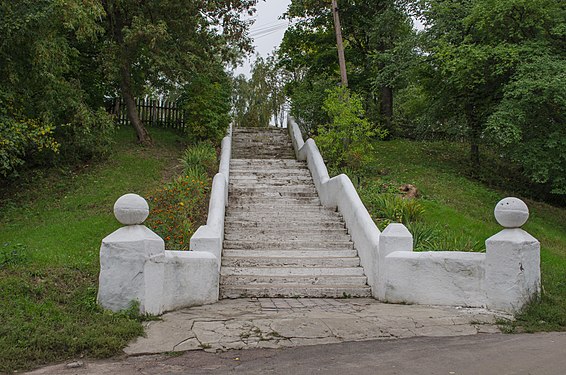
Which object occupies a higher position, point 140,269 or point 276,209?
point 276,209

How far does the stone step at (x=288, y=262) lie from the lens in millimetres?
8336

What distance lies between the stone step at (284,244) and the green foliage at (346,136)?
4.59m

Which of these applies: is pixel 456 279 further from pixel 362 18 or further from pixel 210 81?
pixel 362 18

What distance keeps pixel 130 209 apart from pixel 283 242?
386 cm

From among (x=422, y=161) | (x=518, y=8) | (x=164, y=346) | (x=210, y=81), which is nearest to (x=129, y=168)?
(x=210, y=81)

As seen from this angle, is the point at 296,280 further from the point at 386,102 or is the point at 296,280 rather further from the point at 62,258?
the point at 386,102

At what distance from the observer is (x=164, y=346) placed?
4.99m

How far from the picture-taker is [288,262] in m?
8.42

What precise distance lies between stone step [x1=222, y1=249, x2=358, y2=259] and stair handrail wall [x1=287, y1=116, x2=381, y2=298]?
276 millimetres

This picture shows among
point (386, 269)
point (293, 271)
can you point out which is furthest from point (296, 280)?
point (386, 269)

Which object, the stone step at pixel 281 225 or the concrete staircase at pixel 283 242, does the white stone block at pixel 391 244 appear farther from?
the stone step at pixel 281 225

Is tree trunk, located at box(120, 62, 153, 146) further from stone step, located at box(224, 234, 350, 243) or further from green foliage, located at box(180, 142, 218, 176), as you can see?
stone step, located at box(224, 234, 350, 243)

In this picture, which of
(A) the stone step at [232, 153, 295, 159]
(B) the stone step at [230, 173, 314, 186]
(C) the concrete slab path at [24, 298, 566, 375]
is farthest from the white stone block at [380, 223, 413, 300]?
(A) the stone step at [232, 153, 295, 159]

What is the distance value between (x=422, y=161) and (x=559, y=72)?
5755mm
